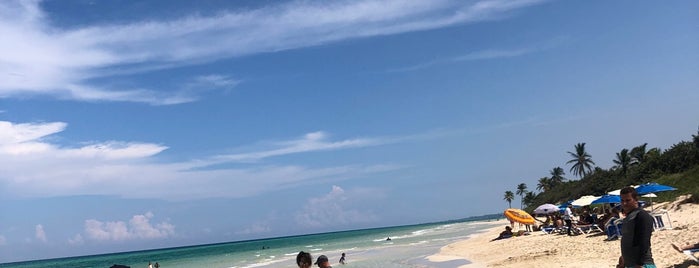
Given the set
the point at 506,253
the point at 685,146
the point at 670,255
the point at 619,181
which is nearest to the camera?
the point at 670,255

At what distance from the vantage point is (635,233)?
4723 mm

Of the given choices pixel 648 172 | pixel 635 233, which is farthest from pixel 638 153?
pixel 635 233

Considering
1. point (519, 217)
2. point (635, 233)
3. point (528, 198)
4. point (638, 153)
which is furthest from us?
point (528, 198)

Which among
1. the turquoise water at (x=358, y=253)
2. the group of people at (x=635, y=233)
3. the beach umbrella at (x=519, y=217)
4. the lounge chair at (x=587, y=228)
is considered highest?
the group of people at (x=635, y=233)

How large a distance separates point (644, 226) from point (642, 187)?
16.7 meters

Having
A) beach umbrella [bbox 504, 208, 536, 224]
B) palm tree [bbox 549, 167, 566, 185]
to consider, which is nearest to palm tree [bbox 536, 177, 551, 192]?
palm tree [bbox 549, 167, 566, 185]

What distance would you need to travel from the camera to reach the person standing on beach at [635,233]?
467 centimetres

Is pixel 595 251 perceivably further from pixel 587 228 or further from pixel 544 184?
pixel 544 184

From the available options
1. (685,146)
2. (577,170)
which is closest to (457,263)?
(685,146)

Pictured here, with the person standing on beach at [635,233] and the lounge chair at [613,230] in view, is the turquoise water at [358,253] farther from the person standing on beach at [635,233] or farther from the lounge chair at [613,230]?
the person standing on beach at [635,233]

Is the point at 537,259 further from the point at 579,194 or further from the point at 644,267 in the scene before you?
the point at 579,194

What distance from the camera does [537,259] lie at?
16531mm

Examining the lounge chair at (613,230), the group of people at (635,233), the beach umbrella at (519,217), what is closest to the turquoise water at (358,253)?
the beach umbrella at (519,217)

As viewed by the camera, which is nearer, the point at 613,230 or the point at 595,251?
the point at 595,251
